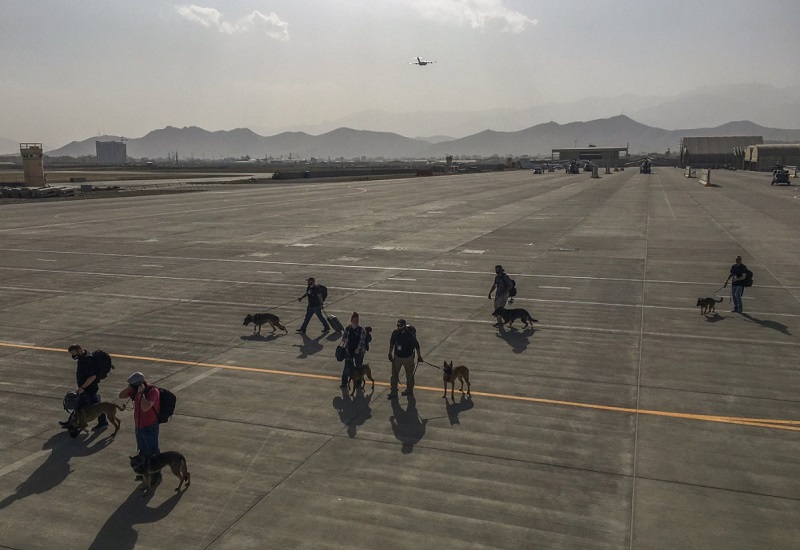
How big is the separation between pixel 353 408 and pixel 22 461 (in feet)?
20.4

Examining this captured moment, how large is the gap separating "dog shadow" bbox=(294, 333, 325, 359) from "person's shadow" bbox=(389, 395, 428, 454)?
4230 millimetres

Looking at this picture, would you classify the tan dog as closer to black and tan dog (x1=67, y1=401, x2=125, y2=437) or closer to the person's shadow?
the person's shadow

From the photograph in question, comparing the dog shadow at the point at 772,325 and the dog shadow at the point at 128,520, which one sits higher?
the dog shadow at the point at 772,325

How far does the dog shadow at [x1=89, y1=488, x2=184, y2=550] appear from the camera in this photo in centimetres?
889

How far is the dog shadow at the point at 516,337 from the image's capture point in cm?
1802

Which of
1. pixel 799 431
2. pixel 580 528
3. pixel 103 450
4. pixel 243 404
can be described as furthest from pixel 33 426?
pixel 799 431

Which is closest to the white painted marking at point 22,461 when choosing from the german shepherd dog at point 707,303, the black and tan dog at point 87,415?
the black and tan dog at point 87,415

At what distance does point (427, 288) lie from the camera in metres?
26.0

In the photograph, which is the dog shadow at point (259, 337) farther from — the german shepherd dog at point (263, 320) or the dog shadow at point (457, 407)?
the dog shadow at point (457, 407)

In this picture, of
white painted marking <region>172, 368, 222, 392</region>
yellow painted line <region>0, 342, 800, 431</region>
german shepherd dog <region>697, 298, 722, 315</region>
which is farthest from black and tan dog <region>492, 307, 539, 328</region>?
white painted marking <region>172, 368, 222, 392</region>

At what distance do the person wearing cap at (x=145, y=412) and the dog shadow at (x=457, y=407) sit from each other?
561 cm

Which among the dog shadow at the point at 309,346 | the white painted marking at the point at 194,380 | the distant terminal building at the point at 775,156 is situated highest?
the distant terminal building at the point at 775,156

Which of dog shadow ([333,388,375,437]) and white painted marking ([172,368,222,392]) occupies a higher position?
white painted marking ([172,368,222,392])

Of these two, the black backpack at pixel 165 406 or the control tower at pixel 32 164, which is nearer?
the black backpack at pixel 165 406
